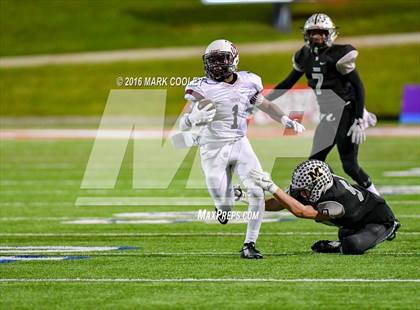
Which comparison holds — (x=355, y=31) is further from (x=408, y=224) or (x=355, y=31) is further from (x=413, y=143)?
(x=408, y=224)

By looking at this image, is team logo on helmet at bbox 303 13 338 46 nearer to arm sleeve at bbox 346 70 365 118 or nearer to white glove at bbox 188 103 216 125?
arm sleeve at bbox 346 70 365 118

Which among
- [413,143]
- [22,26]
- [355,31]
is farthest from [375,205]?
[22,26]

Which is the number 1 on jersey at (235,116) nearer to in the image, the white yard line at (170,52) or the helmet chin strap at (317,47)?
the helmet chin strap at (317,47)

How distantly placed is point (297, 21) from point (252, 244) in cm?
3106

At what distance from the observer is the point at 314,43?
1061cm

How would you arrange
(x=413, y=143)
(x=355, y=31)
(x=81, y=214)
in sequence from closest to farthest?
(x=81, y=214) → (x=413, y=143) → (x=355, y=31)

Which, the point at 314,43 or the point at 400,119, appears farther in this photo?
the point at 400,119

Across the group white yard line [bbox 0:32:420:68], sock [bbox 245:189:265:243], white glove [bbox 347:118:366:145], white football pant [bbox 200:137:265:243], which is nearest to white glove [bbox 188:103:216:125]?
white football pant [bbox 200:137:265:243]

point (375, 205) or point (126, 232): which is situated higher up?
point (375, 205)

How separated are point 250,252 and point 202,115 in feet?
3.75

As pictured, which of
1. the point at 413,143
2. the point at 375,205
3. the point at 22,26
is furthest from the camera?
the point at 22,26

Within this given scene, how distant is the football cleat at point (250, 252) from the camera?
8227 millimetres

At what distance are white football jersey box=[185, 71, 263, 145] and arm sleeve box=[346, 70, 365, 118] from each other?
2.02 m

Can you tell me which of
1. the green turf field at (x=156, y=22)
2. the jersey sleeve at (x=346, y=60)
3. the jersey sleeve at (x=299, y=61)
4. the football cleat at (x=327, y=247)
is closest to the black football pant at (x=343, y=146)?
the jersey sleeve at (x=346, y=60)
